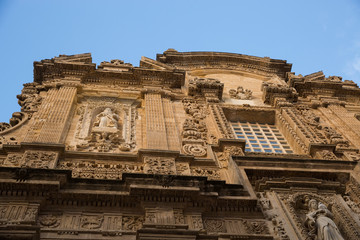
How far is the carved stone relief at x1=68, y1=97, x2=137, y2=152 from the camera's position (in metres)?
13.4

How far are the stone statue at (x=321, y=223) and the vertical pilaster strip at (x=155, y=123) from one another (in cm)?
444

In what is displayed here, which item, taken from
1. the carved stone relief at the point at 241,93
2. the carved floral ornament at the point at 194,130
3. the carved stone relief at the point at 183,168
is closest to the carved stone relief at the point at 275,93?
the carved stone relief at the point at 241,93

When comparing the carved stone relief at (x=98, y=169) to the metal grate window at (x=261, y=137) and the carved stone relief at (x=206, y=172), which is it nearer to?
the carved stone relief at (x=206, y=172)

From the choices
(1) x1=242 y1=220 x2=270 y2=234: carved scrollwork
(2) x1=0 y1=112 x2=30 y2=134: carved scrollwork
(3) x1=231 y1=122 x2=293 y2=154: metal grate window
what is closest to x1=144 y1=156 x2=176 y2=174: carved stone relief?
(1) x1=242 y1=220 x2=270 y2=234: carved scrollwork

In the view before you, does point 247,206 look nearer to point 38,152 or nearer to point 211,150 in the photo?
point 211,150

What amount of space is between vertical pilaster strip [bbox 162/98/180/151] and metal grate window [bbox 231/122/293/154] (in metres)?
2.59

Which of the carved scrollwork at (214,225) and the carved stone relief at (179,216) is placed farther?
the carved scrollwork at (214,225)

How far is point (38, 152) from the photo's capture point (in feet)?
39.0

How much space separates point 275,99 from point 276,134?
6.62 ft

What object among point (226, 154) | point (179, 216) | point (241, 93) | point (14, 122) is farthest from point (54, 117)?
point (241, 93)

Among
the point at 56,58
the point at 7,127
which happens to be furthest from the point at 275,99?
the point at 7,127

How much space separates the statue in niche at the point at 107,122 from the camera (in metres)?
14.2

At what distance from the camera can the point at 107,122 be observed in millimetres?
14688

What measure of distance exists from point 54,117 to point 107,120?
5.62 feet
